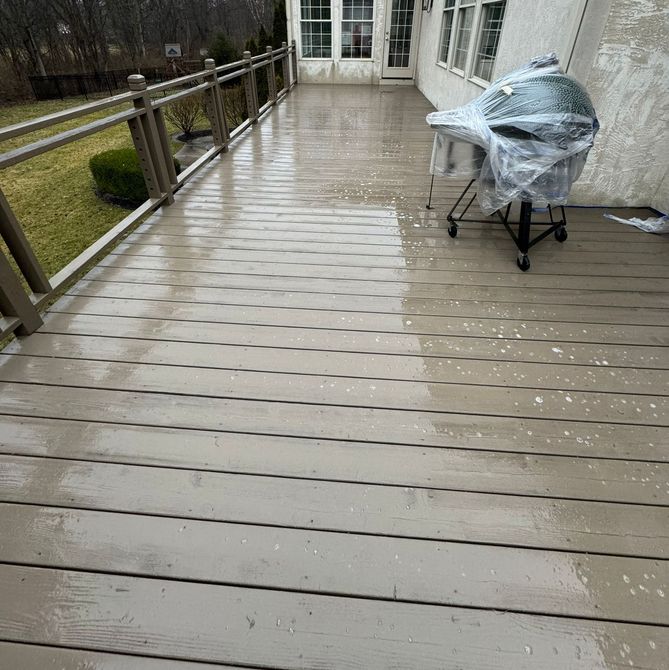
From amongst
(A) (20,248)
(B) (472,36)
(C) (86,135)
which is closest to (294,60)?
(B) (472,36)

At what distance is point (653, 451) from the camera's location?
136cm

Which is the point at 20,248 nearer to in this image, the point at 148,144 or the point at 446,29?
the point at 148,144

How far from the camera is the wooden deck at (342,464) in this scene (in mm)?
967

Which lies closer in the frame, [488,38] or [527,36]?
[527,36]

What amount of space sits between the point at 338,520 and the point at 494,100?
2.31 meters

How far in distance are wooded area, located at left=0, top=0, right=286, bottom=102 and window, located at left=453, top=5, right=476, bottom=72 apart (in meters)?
8.83

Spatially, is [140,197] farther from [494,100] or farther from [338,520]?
[338,520]

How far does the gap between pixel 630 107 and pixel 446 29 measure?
514cm

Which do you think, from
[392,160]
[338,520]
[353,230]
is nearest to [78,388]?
[338,520]

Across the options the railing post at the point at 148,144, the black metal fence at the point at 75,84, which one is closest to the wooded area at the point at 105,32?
the black metal fence at the point at 75,84

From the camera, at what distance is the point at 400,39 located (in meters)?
9.09

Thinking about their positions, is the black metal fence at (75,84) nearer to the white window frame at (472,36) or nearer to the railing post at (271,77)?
the railing post at (271,77)

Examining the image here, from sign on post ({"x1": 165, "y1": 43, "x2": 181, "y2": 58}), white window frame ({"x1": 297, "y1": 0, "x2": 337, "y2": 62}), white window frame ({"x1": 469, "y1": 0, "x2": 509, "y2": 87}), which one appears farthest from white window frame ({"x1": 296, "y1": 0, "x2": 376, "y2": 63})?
sign on post ({"x1": 165, "y1": 43, "x2": 181, "y2": 58})

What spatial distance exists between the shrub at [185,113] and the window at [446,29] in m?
5.64
